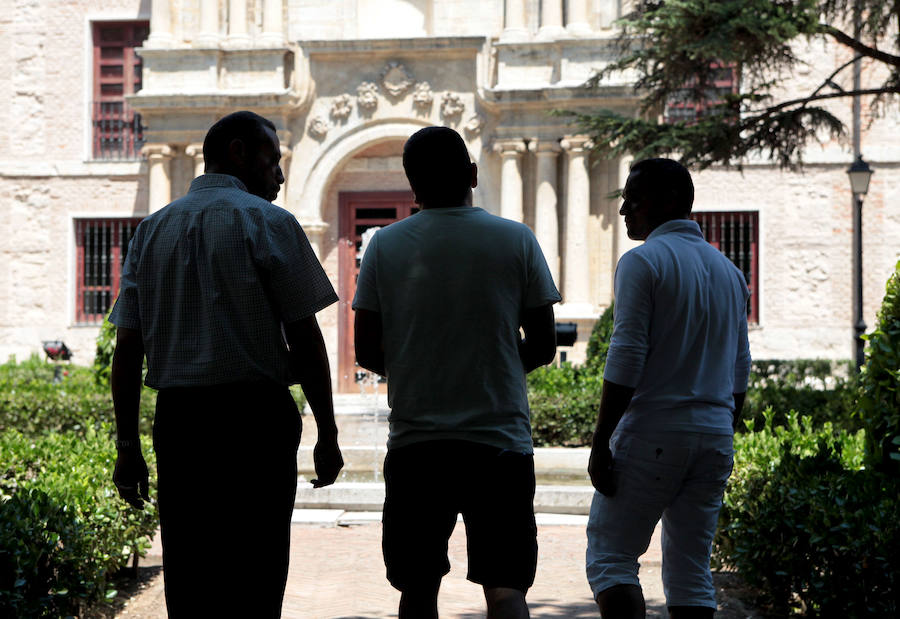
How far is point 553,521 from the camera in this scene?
29.0ft

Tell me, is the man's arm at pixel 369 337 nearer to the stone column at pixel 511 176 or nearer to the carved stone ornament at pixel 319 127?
the stone column at pixel 511 176

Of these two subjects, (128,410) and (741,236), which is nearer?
(128,410)

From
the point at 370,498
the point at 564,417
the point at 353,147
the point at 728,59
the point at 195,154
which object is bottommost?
the point at 370,498

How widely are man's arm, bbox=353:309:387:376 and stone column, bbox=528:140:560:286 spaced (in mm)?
14850

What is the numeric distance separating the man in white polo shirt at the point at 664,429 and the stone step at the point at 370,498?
5.29 m

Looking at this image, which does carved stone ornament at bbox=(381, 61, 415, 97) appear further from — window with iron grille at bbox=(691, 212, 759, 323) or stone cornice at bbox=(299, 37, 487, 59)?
window with iron grille at bbox=(691, 212, 759, 323)

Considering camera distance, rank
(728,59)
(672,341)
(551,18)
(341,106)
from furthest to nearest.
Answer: (341,106), (551,18), (728,59), (672,341)

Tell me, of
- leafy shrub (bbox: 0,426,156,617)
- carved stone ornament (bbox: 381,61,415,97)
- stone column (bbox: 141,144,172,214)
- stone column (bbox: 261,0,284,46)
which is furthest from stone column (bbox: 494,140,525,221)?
leafy shrub (bbox: 0,426,156,617)

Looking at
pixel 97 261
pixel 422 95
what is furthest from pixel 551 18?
pixel 97 261

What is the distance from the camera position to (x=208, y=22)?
1909 centimetres

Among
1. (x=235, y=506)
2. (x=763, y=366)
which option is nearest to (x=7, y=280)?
(x=763, y=366)

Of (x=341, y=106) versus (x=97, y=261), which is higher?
(x=341, y=106)

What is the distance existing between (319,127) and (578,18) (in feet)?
15.2

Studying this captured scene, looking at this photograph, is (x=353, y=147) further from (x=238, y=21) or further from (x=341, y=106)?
(x=238, y=21)
